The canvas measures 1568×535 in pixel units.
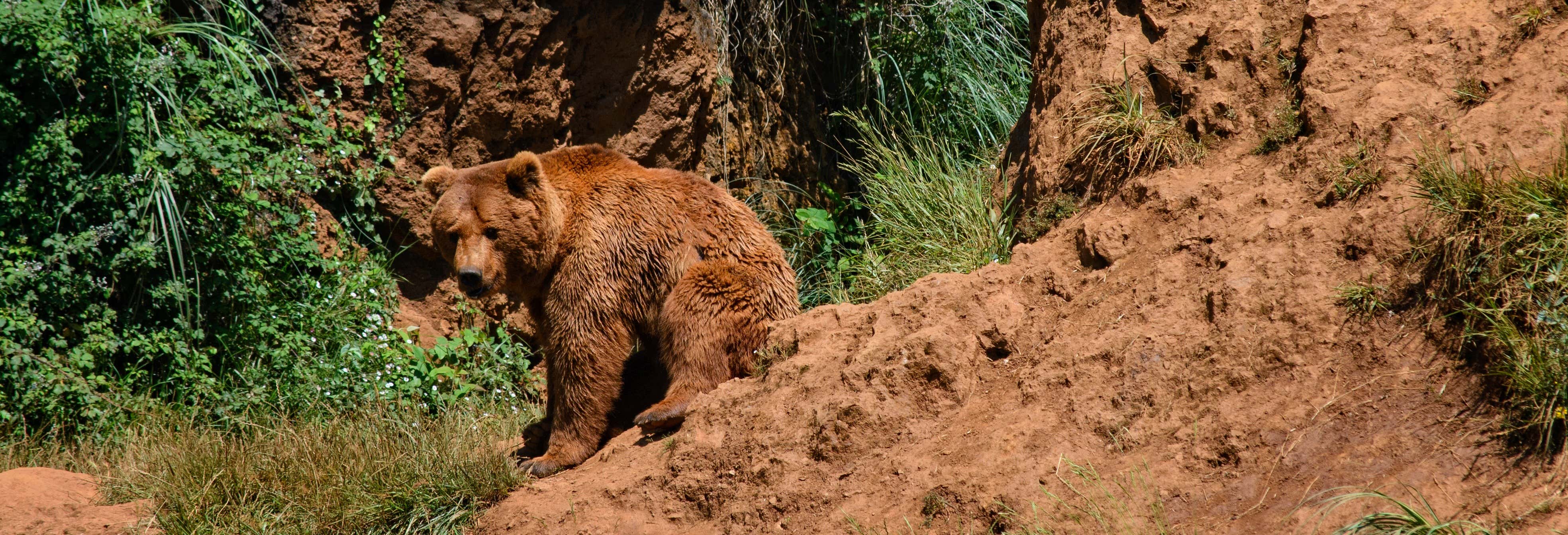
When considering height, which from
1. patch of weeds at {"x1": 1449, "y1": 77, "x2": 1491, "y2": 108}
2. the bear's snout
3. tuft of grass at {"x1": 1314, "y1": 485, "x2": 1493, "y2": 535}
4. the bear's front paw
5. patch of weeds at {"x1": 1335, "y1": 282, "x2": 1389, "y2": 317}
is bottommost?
the bear's front paw

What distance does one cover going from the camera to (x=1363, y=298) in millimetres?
3525

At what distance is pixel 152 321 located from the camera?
256 inches

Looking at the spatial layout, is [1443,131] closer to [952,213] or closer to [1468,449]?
[1468,449]

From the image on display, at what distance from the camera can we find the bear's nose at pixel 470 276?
5141 mm

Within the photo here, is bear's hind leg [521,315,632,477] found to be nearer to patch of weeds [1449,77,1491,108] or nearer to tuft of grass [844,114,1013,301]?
tuft of grass [844,114,1013,301]

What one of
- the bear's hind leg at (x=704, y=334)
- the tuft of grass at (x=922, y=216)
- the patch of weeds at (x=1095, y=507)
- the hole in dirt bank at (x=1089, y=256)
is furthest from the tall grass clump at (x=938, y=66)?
the patch of weeds at (x=1095, y=507)

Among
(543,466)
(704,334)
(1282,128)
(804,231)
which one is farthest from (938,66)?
(543,466)

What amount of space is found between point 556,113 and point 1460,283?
575 centimetres

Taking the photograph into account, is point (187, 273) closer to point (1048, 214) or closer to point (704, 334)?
point (704, 334)

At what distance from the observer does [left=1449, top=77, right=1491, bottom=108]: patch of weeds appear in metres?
3.86

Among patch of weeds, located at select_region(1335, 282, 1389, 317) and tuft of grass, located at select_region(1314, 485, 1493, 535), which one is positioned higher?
patch of weeds, located at select_region(1335, 282, 1389, 317)

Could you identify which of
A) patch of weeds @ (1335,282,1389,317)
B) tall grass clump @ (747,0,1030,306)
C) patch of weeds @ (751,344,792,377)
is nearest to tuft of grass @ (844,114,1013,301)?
tall grass clump @ (747,0,1030,306)

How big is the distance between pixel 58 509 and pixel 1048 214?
473 cm

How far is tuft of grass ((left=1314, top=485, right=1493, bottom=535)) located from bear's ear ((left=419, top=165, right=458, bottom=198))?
427 centimetres
